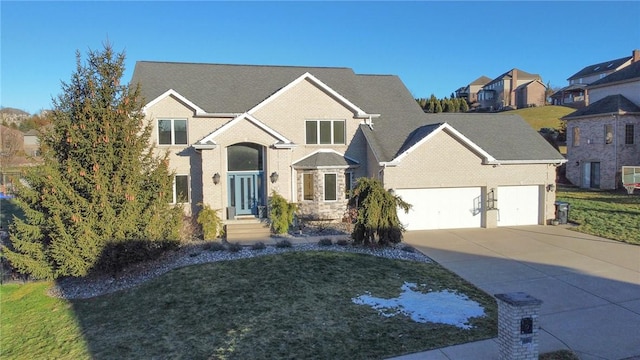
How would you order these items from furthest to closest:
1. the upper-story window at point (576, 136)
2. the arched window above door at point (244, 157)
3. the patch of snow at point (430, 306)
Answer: the upper-story window at point (576, 136) < the arched window above door at point (244, 157) < the patch of snow at point (430, 306)

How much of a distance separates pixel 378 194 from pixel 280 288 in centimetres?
582

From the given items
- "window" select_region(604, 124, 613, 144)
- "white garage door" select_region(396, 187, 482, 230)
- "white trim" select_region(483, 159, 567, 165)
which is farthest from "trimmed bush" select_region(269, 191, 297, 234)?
"window" select_region(604, 124, 613, 144)

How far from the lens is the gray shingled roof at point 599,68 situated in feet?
233

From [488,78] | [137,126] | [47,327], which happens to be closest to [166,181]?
[137,126]

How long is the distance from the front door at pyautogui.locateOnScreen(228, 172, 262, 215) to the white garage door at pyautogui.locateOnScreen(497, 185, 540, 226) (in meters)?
12.0

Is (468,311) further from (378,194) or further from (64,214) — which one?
(64,214)

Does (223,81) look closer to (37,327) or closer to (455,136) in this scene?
(455,136)

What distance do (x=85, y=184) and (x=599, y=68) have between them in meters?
87.8

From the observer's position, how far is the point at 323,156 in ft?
70.1

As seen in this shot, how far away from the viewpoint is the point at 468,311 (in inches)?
394

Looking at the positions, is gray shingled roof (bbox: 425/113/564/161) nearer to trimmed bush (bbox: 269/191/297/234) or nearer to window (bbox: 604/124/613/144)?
trimmed bush (bbox: 269/191/297/234)

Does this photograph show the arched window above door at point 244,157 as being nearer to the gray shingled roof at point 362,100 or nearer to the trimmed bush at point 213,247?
the gray shingled roof at point 362,100

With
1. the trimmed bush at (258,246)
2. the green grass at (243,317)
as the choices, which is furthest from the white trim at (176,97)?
the green grass at (243,317)

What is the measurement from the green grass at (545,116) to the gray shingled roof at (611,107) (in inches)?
933
